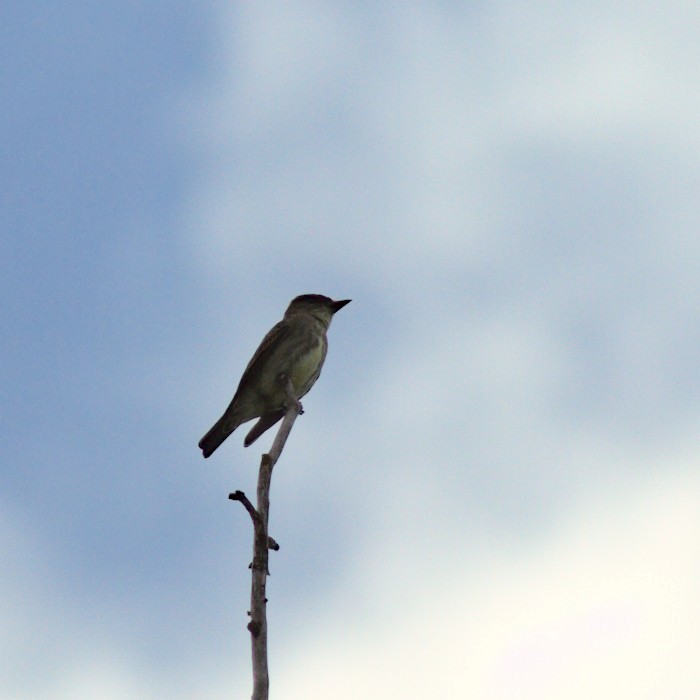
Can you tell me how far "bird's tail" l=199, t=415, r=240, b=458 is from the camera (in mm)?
10844

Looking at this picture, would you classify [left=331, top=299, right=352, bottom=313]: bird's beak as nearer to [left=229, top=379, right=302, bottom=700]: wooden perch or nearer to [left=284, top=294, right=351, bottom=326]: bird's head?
[left=284, top=294, right=351, bottom=326]: bird's head

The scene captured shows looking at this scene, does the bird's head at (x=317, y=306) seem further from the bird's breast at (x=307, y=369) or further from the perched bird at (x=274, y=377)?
the bird's breast at (x=307, y=369)

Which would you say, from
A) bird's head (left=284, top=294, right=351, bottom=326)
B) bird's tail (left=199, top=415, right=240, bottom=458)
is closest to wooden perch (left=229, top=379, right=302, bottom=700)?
bird's tail (left=199, top=415, right=240, bottom=458)

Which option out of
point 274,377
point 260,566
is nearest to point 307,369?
point 274,377

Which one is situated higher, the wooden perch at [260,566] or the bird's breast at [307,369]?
the bird's breast at [307,369]

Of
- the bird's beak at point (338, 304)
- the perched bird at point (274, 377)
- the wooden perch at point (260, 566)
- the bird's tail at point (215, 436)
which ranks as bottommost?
the wooden perch at point (260, 566)

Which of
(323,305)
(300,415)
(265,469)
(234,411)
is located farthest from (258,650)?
(323,305)

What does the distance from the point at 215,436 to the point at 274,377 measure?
805 millimetres

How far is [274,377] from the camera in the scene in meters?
11.1

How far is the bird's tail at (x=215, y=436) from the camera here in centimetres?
1084

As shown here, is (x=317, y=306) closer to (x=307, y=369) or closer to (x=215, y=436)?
(x=307, y=369)

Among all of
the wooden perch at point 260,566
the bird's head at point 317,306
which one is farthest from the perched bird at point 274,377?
the wooden perch at point 260,566

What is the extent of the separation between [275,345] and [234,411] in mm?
876

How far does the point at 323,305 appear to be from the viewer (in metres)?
12.4
